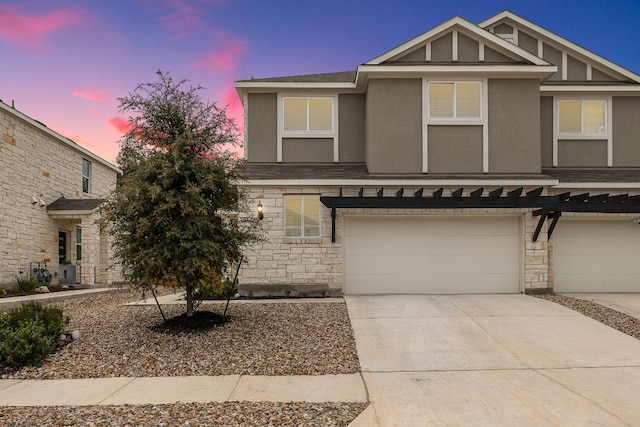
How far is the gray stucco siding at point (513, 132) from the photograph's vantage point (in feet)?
39.9

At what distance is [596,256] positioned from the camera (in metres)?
12.5

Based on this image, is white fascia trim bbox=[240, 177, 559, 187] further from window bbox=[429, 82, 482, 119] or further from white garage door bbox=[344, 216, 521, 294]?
window bbox=[429, 82, 482, 119]

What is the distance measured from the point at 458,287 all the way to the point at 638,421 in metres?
7.46

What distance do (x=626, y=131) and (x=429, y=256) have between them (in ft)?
24.8

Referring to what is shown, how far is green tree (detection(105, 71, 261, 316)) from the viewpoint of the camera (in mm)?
7707

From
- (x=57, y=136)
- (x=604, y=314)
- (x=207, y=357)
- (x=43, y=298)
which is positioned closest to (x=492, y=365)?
(x=207, y=357)

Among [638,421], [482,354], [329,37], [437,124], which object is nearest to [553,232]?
[437,124]

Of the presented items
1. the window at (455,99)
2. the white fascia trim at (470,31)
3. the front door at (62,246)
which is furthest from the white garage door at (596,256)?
the front door at (62,246)

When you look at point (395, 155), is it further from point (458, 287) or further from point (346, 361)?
point (346, 361)

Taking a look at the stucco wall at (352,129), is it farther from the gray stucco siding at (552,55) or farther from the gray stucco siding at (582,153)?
the gray stucco siding at (552,55)

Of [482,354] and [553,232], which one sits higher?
[553,232]

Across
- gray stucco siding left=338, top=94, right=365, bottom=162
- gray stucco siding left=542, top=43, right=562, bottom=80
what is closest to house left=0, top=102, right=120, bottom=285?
gray stucco siding left=338, top=94, right=365, bottom=162

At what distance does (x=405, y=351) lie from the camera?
23.7 feet

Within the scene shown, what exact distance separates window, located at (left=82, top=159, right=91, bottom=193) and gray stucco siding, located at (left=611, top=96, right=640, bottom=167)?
2080 cm
